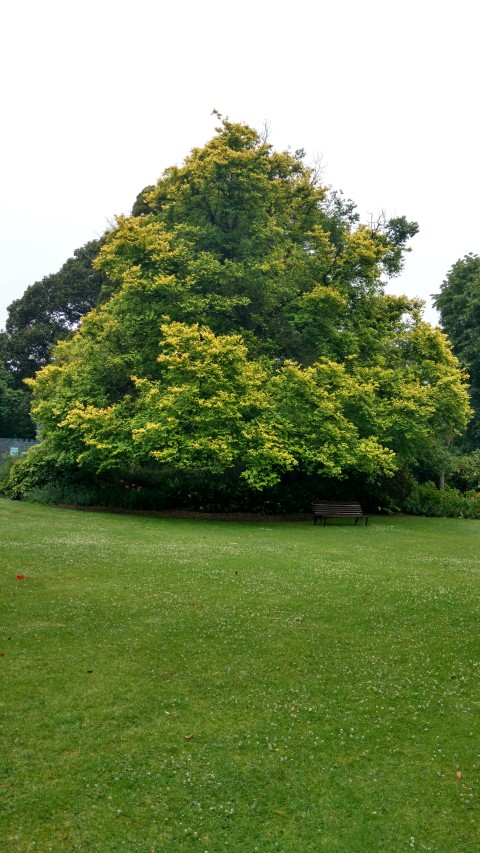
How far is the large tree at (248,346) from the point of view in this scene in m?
19.8

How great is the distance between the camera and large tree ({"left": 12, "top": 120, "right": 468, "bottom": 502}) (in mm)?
19812

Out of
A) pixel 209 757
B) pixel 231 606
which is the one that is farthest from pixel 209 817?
pixel 231 606

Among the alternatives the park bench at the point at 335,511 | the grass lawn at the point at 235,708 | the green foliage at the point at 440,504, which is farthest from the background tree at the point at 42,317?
the grass lawn at the point at 235,708

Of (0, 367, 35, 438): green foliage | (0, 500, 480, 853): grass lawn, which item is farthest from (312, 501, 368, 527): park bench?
(0, 367, 35, 438): green foliage

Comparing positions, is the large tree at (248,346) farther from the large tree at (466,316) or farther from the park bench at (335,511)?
the large tree at (466,316)

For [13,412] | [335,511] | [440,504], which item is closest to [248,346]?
[335,511]

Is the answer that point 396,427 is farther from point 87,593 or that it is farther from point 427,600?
point 87,593

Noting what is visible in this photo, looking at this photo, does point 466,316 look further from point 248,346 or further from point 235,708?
point 235,708

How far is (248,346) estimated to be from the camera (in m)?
23.5

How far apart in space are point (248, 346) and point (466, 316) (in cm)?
2496

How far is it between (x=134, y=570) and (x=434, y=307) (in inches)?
1648

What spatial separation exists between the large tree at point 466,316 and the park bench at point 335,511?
72.1ft

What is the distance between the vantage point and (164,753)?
5535mm

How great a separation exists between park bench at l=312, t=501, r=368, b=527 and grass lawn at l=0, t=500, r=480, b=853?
920 centimetres
